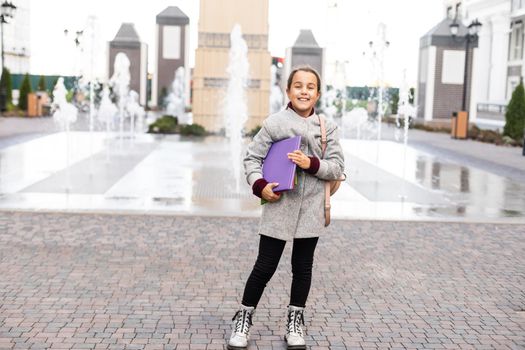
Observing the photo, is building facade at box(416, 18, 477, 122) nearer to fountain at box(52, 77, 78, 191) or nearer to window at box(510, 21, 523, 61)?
fountain at box(52, 77, 78, 191)

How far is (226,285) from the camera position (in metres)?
6.57

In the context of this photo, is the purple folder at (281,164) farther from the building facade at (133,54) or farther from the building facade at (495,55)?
the building facade at (495,55)

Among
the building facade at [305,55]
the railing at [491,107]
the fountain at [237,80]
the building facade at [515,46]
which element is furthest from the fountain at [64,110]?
the building facade at [515,46]

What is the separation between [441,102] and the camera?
4047cm

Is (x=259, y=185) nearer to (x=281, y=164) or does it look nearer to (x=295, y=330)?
(x=281, y=164)

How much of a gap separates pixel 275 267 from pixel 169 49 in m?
54.9

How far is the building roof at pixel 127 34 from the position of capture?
198 feet

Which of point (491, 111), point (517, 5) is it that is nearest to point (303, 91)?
point (491, 111)

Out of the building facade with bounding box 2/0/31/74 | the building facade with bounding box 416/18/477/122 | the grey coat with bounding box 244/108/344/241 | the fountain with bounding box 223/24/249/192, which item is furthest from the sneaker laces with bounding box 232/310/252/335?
the building facade with bounding box 2/0/31/74

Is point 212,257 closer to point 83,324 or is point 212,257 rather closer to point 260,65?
point 83,324

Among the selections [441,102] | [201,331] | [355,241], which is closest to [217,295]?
[201,331]

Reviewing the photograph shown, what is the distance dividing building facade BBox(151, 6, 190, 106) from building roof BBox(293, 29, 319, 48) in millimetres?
15887

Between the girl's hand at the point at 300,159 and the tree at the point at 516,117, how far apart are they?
24.3 meters

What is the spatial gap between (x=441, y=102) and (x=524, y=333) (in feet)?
119
